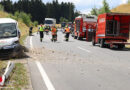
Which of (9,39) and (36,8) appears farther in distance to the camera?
(36,8)

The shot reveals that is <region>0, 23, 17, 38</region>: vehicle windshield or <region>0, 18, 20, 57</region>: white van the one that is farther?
<region>0, 23, 17, 38</region>: vehicle windshield

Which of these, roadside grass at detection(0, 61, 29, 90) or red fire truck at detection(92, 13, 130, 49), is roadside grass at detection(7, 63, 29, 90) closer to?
roadside grass at detection(0, 61, 29, 90)

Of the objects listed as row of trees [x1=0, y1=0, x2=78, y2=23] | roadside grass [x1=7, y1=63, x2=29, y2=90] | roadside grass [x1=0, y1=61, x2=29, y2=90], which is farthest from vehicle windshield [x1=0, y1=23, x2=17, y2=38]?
row of trees [x1=0, y1=0, x2=78, y2=23]

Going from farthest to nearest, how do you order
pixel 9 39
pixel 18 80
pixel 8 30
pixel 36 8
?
pixel 36 8
pixel 8 30
pixel 9 39
pixel 18 80

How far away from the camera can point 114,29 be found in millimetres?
20188

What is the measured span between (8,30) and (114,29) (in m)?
9.31

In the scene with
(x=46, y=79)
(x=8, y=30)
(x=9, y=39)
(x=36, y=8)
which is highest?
(x=36, y=8)

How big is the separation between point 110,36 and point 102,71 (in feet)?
34.8

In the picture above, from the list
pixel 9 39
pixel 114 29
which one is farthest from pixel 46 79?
pixel 114 29

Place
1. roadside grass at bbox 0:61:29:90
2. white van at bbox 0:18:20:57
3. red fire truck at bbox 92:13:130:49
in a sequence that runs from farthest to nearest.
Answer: red fire truck at bbox 92:13:130:49
white van at bbox 0:18:20:57
roadside grass at bbox 0:61:29:90

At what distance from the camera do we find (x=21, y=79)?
7.59m

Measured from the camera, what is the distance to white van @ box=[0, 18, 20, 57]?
12750 millimetres

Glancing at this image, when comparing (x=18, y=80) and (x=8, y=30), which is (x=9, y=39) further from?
(x=18, y=80)

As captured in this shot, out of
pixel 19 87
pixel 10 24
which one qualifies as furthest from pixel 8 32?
pixel 19 87
